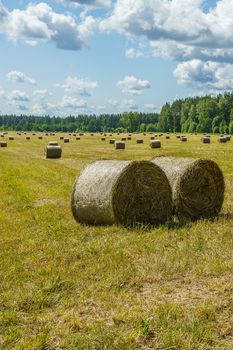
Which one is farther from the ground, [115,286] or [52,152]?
[52,152]

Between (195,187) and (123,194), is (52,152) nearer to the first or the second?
(195,187)

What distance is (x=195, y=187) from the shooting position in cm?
1365

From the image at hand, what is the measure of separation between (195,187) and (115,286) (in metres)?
6.31

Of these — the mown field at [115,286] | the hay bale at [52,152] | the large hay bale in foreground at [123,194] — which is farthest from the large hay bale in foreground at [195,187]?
the hay bale at [52,152]

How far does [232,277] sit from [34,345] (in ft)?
12.4

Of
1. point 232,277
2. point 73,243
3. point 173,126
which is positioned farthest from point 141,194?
point 173,126

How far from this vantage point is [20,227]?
492 inches

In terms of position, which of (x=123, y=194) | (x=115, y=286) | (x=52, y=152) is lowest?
(x=115, y=286)

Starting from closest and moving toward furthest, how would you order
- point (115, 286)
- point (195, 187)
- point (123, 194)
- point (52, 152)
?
point (115, 286) < point (123, 194) < point (195, 187) < point (52, 152)

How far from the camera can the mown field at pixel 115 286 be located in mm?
6191

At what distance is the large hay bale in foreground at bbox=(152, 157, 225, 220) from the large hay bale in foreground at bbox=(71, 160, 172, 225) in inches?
16.9

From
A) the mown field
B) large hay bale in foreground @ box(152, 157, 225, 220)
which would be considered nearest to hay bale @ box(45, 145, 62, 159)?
large hay bale in foreground @ box(152, 157, 225, 220)

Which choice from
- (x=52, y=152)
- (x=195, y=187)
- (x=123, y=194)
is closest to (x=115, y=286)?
(x=123, y=194)

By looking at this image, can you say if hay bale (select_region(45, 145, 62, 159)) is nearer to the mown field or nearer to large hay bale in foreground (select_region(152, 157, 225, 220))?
large hay bale in foreground (select_region(152, 157, 225, 220))
